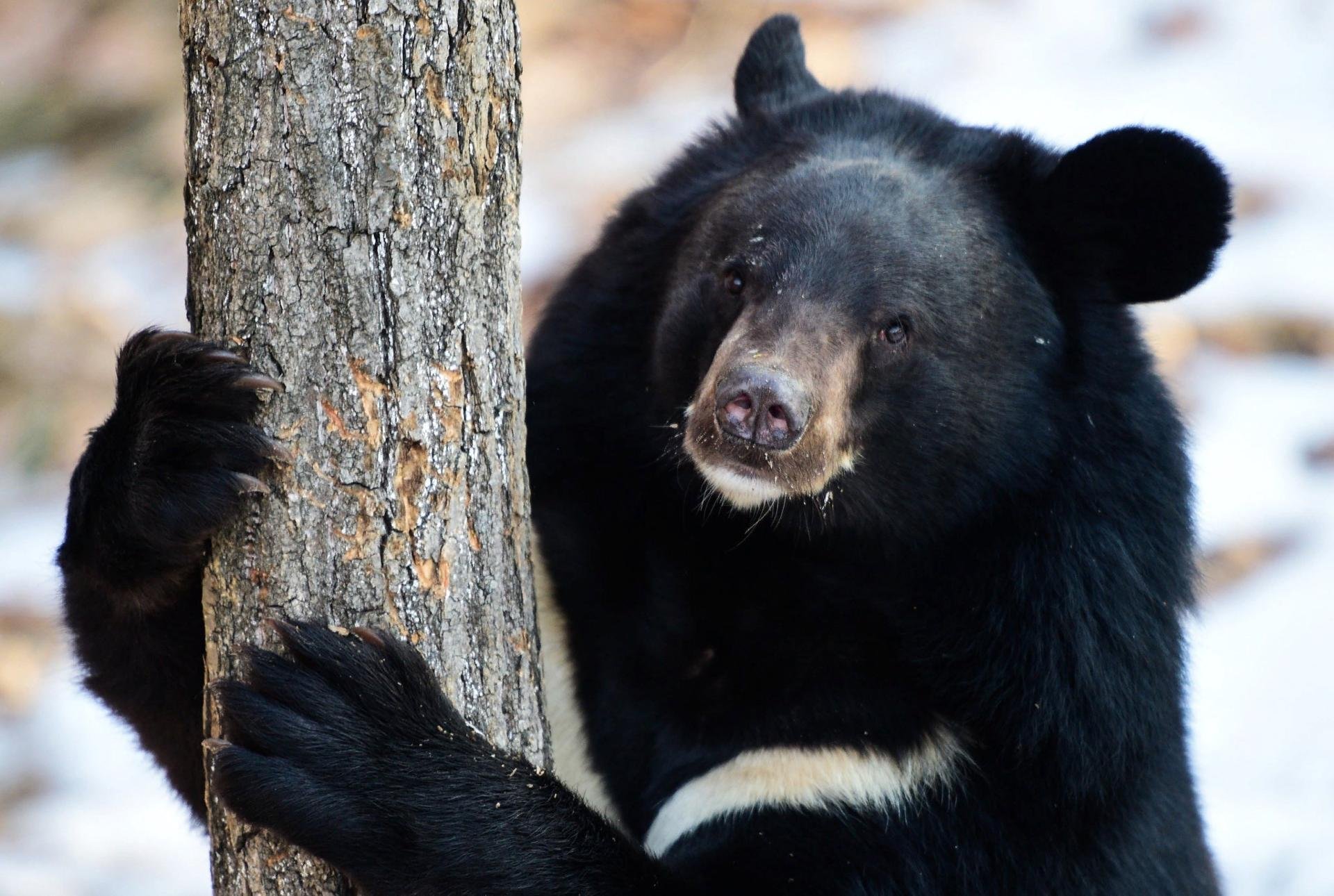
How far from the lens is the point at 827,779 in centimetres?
334

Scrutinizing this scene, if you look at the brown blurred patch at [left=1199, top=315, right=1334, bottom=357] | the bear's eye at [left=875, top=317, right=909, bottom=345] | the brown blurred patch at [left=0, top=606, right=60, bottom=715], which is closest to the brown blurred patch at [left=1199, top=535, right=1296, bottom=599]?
the brown blurred patch at [left=1199, top=315, right=1334, bottom=357]

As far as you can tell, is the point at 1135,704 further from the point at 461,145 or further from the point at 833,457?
the point at 461,145

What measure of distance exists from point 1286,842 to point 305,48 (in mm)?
6605

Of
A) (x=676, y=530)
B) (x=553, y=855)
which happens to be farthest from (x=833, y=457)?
(x=553, y=855)

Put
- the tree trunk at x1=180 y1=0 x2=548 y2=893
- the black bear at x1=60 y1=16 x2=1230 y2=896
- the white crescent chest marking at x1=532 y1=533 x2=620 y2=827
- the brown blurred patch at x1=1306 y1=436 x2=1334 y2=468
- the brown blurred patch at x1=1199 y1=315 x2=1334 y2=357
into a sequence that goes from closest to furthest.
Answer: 1. the tree trunk at x1=180 y1=0 x2=548 y2=893
2. the black bear at x1=60 y1=16 x2=1230 y2=896
3. the white crescent chest marking at x1=532 y1=533 x2=620 y2=827
4. the brown blurred patch at x1=1306 y1=436 x2=1334 y2=468
5. the brown blurred patch at x1=1199 y1=315 x2=1334 y2=357

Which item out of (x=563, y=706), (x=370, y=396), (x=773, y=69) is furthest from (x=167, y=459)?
(x=773, y=69)

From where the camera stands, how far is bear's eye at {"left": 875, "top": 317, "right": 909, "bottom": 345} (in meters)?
3.36

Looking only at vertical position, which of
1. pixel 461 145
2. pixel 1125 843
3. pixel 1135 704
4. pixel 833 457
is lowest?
pixel 1125 843

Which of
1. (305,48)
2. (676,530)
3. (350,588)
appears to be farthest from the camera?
(676,530)

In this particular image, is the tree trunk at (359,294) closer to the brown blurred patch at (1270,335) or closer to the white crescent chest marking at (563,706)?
the white crescent chest marking at (563,706)

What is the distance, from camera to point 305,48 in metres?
2.46

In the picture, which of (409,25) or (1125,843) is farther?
(1125,843)

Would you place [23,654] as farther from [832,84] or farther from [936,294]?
[936,294]

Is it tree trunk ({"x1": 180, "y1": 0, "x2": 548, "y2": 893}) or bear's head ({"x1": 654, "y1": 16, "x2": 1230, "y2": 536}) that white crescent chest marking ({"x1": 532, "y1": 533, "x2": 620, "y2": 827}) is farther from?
tree trunk ({"x1": 180, "y1": 0, "x2": 548, "y2": 893})
